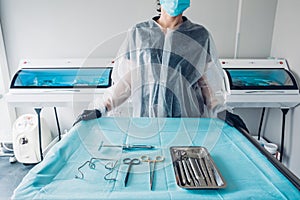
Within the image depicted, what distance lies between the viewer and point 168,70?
3.81ft

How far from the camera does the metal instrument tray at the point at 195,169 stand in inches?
26.1

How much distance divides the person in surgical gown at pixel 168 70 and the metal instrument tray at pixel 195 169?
37 cm

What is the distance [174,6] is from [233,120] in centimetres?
62

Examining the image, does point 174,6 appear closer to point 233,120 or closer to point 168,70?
point 168,70

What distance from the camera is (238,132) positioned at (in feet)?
3.35

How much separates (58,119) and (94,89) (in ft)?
2.68

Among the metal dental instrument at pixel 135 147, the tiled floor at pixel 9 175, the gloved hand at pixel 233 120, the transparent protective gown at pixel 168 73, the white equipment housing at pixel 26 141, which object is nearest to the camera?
the metal dental instrument at pixel 135 147

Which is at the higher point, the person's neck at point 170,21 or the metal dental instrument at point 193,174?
the person's neck at point 170,21

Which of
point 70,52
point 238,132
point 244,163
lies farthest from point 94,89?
point 244,163

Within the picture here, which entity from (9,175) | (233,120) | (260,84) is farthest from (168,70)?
(9,175)

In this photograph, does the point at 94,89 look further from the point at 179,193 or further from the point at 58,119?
the point at 179,193

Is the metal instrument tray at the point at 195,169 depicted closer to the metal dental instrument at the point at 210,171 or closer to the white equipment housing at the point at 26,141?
the metal dental instrument at the point at 210,171

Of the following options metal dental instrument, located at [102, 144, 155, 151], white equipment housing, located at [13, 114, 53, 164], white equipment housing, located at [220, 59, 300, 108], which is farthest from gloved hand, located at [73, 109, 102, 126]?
white equipment housing, located at [13, 114, 53, 164]

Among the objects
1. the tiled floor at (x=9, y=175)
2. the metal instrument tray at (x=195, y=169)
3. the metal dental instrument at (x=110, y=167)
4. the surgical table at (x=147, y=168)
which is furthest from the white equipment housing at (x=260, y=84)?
the tiled floor at (x=9, y=175)
